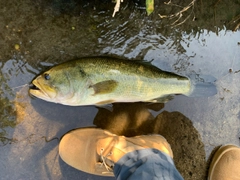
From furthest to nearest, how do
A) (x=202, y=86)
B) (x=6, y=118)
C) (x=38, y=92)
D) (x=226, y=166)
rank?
1. (x=226, y=166)
2. (x=202, y=86)
3. (x=6, y=118)
4. (x=38, y=92)

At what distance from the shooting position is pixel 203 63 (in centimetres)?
321

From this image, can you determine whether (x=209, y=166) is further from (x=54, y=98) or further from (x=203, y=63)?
(x=54, y=98)

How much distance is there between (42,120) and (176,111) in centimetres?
164

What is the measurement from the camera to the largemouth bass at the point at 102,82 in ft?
8.33

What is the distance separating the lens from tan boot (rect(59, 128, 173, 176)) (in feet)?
9.05

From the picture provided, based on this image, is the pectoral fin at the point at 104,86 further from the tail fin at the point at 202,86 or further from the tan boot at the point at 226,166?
the tan boot at the point at 226,166

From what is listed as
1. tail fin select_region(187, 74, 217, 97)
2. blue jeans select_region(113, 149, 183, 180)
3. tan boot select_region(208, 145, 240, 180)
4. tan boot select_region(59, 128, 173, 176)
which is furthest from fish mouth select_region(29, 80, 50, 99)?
tan boot select_region(208, 145, 240, 180)

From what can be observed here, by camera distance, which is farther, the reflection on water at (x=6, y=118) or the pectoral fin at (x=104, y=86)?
the reflection on water at (x=6, y=118)

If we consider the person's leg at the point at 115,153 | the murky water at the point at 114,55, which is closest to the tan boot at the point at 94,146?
the person's leg at the point at 115,153

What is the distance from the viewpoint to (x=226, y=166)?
322 centimetres

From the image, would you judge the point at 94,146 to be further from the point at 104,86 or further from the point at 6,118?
the point at 6,118

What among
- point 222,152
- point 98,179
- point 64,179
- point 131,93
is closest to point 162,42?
point 131,93

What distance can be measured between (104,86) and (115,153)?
2.37 ft

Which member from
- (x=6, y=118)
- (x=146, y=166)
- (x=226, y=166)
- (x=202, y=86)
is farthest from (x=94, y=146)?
(x=226, y=166)
